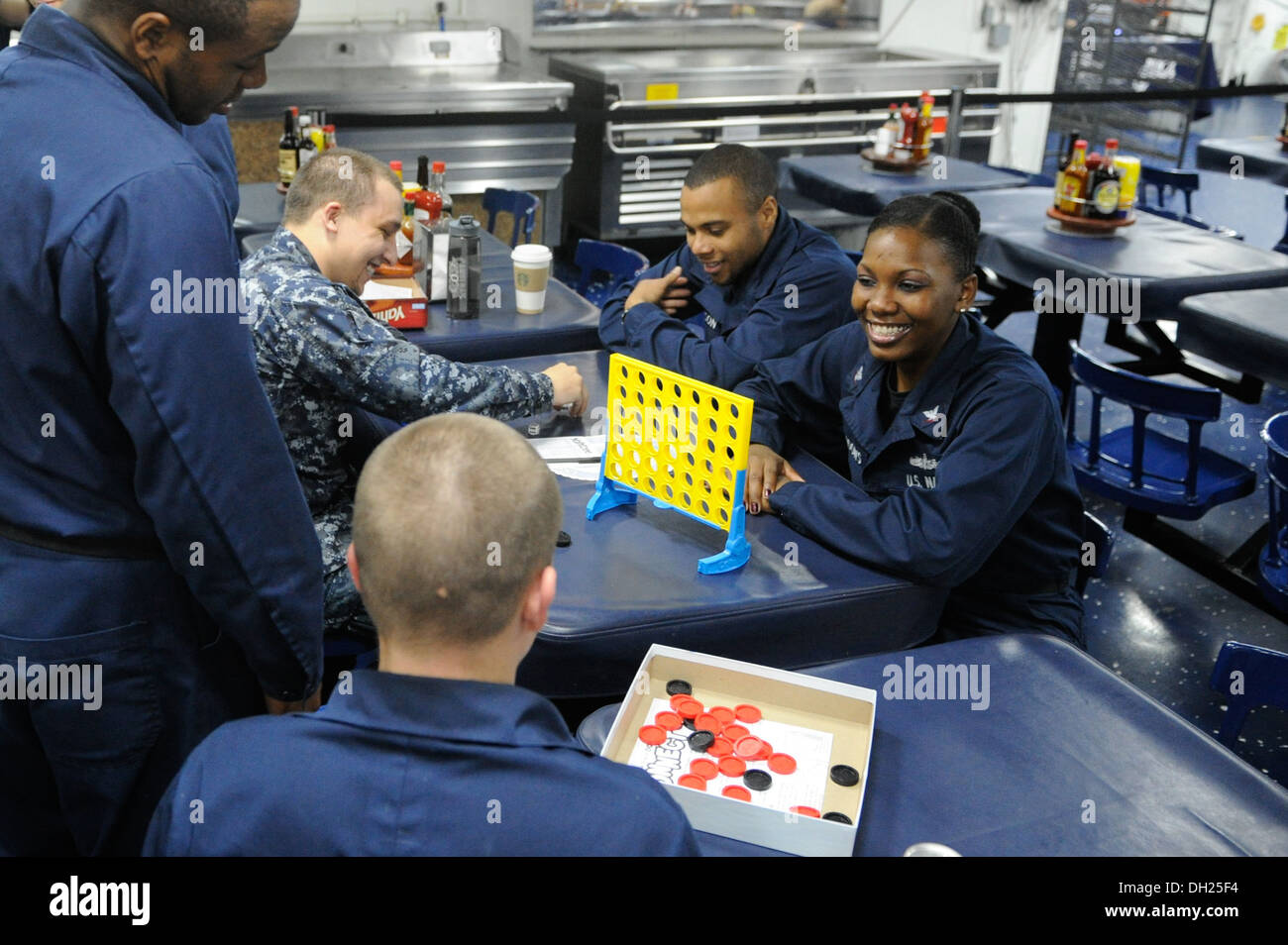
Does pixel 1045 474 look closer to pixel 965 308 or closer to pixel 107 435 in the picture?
pixel 965 308

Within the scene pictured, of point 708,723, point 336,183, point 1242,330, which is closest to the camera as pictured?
point 708,723

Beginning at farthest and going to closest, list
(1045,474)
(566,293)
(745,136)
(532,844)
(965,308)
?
(745,136)
(566,293)
(965,308)
(1045,474)
(532,844)

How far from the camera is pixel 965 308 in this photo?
89.4 inches

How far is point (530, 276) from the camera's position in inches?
122

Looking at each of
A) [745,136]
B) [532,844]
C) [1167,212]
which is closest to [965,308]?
[532,844]

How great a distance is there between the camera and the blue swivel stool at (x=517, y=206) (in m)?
4.35

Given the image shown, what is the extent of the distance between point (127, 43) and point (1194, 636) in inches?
124

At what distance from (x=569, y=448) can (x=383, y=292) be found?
898 mm

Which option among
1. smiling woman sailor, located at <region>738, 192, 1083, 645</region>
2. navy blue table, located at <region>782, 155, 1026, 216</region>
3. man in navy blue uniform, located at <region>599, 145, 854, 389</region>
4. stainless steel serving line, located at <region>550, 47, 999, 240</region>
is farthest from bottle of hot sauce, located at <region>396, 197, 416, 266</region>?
stainless steel serving line, located at <region>550, 47, 999, 240</region>

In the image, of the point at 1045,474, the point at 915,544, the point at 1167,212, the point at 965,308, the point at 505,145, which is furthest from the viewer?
the point at 505,145

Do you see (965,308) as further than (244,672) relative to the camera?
Yes

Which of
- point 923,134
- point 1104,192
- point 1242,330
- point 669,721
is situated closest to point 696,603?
point 669,721

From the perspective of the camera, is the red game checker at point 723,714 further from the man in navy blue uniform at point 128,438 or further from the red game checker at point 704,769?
the man in navy blue uniform at point 128,438

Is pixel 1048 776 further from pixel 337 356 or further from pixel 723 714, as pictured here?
pixel 337 356
